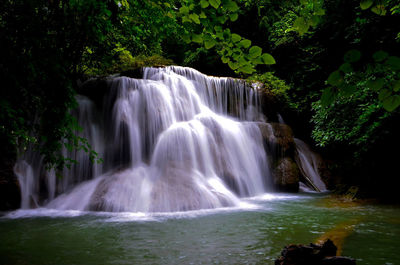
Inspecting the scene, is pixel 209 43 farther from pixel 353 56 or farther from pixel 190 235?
pixel 190 235

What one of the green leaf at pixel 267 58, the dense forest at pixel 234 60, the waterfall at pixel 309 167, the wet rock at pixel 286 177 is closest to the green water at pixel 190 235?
the dense forest at pixel 234 60

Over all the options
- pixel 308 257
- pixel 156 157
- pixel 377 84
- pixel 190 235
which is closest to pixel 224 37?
pixel 377 84

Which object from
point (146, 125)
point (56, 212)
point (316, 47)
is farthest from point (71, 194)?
point (316, 47)

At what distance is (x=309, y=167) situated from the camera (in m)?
13.1

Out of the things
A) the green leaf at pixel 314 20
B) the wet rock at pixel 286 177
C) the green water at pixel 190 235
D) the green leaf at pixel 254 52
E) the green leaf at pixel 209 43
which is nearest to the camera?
the green leaf at pixel 314 20

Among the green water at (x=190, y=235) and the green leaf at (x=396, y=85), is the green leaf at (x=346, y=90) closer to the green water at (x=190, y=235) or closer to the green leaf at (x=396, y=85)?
the green leaf at (x=396, y=85)

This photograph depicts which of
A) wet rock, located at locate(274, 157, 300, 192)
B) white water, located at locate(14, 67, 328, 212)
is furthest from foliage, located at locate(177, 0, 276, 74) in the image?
wet rock, located at locate(274, 157, 300, 192)

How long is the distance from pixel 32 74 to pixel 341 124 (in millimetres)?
8759

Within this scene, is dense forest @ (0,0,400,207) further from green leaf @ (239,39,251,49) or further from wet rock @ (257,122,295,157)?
wet rock @ (257,122,295,157)

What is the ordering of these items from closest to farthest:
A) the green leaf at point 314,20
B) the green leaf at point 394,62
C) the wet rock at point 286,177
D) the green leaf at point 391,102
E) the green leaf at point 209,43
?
the green leaf at point 394,62
the green leaf at point 391,102
the green leaf at point 314,20
the green leaf at point 209,43
the wet rock at point 286,177

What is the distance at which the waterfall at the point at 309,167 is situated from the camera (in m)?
11.9

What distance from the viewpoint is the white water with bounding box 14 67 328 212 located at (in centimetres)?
754

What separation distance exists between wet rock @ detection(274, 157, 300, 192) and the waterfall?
933 millimetres

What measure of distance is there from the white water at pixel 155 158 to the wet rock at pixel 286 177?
41cm
